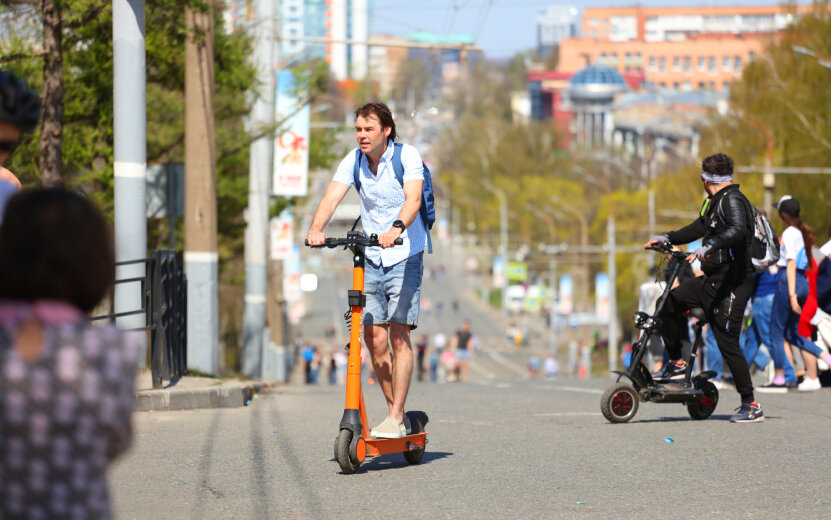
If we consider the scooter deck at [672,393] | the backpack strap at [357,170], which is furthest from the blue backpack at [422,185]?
the scooter deck at [672,393]

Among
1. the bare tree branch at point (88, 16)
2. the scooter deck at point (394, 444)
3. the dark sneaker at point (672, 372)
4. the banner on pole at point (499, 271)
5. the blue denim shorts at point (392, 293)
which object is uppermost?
the bare tree branch at point (88, 16)

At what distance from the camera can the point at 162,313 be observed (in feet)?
39.0

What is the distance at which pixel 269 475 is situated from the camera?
280 inches

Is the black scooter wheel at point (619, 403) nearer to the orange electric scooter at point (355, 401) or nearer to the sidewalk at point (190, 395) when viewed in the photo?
the orange electric scooter at point (355, 401)

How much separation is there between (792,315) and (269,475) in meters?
7.76

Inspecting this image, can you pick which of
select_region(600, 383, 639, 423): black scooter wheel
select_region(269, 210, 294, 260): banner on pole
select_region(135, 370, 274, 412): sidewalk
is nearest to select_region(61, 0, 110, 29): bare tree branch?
select_region(135, 370, 274, 412): sidewalk

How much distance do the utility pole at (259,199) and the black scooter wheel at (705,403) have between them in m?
16.2

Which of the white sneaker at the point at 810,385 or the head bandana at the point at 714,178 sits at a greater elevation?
the head bandana at the point at 714,178

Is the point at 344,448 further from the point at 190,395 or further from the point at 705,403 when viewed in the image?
the point at 190,395

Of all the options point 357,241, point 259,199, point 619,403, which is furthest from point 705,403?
point 259,199

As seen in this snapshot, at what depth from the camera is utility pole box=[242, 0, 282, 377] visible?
1008 inches

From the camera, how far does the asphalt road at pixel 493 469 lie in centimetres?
619

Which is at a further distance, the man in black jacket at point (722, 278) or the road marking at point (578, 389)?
the road marking at point (578, 389)

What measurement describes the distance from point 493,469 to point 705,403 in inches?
126
